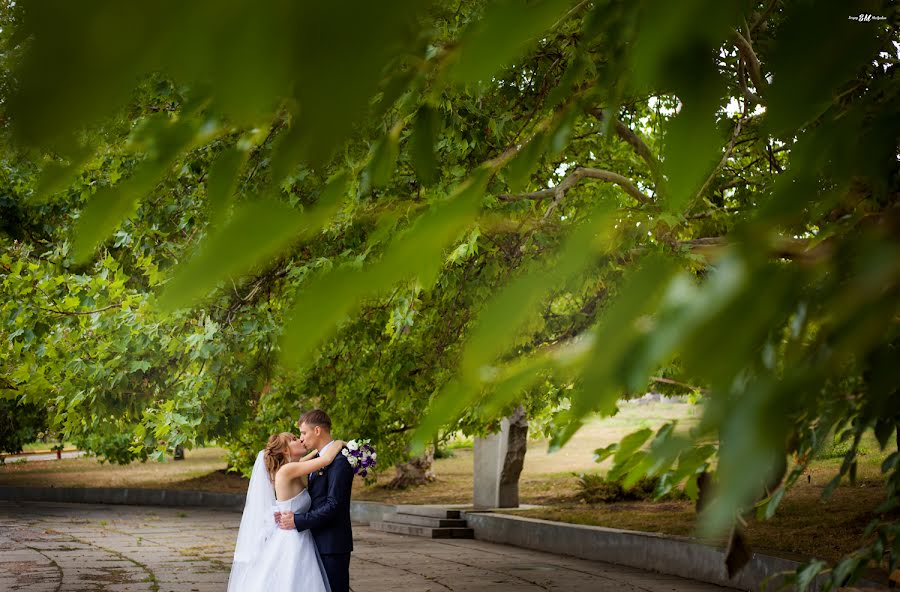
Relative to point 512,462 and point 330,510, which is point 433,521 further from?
point 330,510

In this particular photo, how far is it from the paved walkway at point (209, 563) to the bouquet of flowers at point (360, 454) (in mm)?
2031

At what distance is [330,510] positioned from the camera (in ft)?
21.7

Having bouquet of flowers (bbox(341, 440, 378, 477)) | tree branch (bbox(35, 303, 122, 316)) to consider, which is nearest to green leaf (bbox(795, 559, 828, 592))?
bouquet of flowers (bbox(341, 440, 378, 477))

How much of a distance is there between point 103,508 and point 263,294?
43.1ft

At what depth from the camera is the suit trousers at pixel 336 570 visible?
6789 millimetres

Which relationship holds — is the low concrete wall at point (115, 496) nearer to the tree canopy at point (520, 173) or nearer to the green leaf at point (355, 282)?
the tree canopy at point (520, 173)

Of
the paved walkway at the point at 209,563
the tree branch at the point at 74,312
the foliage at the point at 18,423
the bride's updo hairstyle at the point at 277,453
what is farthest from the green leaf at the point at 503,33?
the foliage at the point at 18,423

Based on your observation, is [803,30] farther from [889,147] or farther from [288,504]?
[288,504]

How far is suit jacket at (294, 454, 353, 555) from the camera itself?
6.64m

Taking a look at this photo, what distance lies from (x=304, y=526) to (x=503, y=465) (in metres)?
9.45

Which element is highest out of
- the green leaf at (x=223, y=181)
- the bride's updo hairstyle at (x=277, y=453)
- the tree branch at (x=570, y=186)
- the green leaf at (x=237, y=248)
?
the tree branch at (x=570, y=186)

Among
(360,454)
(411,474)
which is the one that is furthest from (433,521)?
(360,454)

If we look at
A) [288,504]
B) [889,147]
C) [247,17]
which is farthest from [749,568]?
[247,17]

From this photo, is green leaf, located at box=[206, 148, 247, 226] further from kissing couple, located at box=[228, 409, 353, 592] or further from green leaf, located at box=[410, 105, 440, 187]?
kissing couple, located at box=[228, 409, 353, 592]
